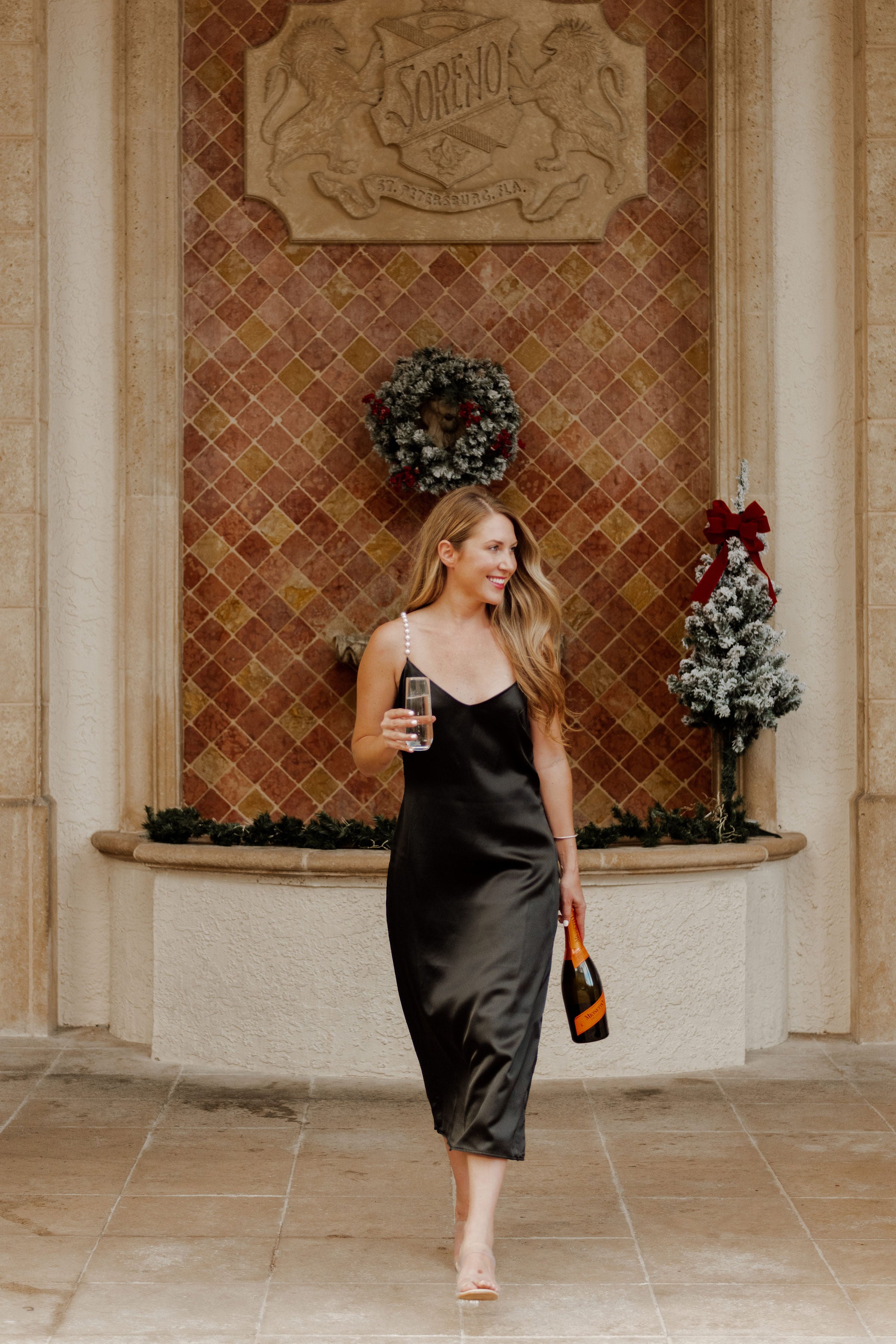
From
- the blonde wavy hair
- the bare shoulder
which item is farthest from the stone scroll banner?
the bare shoulder

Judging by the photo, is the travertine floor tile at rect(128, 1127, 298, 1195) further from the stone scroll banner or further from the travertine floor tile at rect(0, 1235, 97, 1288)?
the stone scroll banner

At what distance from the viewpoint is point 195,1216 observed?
3.78 metres

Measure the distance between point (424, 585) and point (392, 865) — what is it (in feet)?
2.22

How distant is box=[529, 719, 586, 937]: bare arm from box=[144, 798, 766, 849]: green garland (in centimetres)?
203

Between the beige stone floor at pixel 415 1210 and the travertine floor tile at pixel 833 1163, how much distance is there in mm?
11

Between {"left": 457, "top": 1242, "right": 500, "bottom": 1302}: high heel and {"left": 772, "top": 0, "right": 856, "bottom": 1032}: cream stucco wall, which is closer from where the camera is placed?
{"left": 457, "top": 1242, "right": 500, "bottom": 1302}: high heel

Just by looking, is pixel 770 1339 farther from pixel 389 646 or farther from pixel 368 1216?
pixel 389 646

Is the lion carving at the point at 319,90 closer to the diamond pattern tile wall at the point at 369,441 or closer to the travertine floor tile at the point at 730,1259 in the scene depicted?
the diamond pattern tile wall at the point at 369,441

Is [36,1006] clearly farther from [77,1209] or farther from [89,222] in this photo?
[89,222]

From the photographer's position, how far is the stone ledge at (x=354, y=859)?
5.32 meters

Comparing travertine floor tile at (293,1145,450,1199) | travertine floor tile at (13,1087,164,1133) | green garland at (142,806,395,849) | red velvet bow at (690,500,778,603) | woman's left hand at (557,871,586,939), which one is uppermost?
red velvet bow at (690,500,778,603)

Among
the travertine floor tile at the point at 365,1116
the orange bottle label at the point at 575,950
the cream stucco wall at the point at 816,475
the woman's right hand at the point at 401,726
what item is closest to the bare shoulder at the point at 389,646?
the woman's right hand at the point at 401,726

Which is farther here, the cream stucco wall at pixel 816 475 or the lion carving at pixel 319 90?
the lion carving at pixel 319 90

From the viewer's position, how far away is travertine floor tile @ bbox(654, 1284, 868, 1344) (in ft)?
10.0
